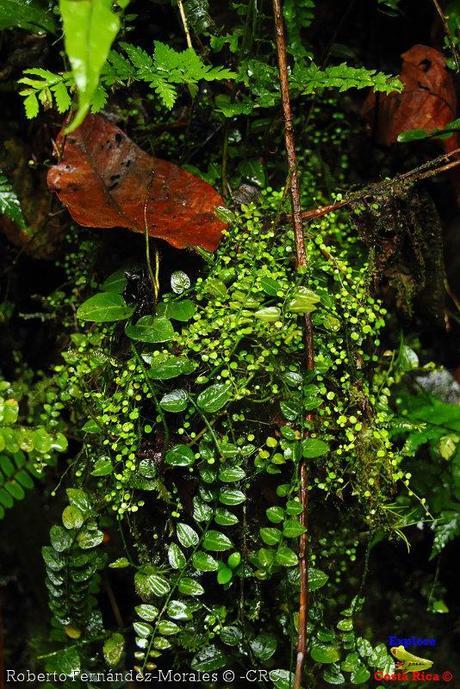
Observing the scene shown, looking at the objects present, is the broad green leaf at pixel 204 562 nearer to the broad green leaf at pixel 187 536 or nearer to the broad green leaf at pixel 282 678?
the broad green leaf at pixel 187 536

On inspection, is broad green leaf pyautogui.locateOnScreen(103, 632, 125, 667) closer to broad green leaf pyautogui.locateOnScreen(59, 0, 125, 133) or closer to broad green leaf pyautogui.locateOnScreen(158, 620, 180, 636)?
broad green leaf pyautogui.locateOnScreen(158, 620, 180, 636)

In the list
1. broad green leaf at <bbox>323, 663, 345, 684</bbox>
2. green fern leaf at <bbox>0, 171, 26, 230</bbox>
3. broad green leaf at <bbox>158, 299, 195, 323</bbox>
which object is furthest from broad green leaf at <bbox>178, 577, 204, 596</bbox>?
green fern leaf at <bbox>0, 171, 26, 230</bbox>

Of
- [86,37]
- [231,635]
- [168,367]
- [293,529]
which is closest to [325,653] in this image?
[231,635]

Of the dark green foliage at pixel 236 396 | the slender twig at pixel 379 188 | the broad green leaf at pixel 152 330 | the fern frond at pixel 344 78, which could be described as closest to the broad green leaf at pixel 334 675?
the dark green foliage at pixel 236 396

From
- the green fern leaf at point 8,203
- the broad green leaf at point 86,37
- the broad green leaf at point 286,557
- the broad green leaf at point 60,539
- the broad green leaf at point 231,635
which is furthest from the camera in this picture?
the green fern leaf at point 8,203

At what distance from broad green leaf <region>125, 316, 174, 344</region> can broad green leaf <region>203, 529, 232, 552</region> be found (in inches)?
19.5

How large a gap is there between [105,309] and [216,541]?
2.18 feet

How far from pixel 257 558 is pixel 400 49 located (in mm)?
1890

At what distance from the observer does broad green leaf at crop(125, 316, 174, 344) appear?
1493 mm

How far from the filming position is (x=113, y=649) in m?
1.55

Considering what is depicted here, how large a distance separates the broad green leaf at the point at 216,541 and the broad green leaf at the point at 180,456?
7.0 inches

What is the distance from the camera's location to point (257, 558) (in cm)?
140

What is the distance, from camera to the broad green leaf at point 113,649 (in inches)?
60.9

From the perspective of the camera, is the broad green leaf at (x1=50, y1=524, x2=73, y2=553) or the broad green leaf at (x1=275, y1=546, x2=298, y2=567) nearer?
the broad green leaf at (x1=275, y1=546, x2=298, y2=567)
